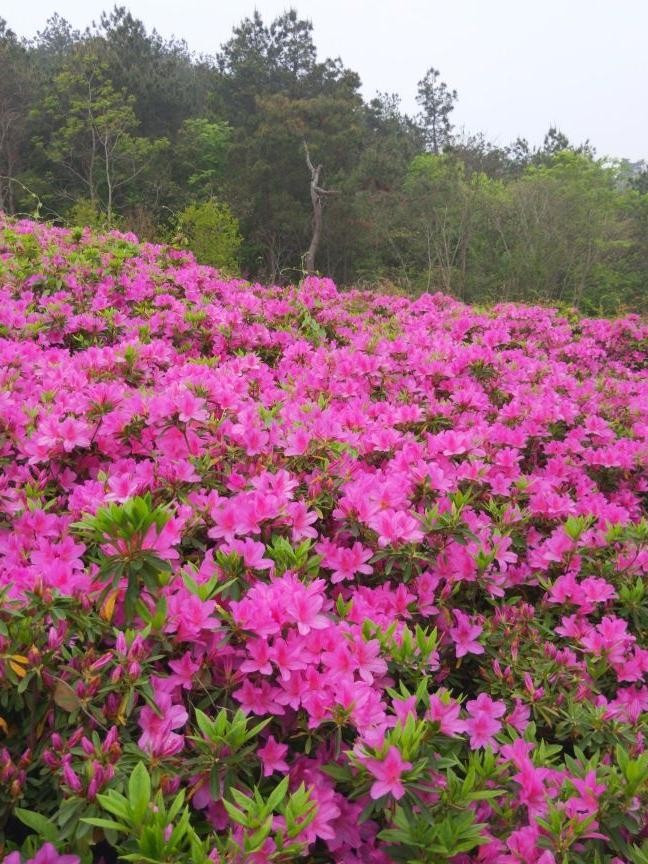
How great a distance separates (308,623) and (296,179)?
2368cm

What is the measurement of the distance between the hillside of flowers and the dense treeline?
16.4 meters

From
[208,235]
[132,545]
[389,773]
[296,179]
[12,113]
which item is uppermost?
Result: [12,113]

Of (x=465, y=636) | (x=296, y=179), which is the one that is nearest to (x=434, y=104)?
(x=296, y=179)

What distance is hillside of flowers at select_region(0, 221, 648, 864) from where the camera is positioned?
107cm

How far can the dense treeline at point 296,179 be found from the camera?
19.2m

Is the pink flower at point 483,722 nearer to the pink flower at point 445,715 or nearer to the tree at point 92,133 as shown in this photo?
the pink flower at point 445,715

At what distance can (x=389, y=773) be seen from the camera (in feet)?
3.48

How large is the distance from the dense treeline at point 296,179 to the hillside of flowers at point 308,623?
16.4 metres

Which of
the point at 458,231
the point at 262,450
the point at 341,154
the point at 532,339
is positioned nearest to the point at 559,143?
the point at 341,154

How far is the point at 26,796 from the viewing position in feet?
3.54

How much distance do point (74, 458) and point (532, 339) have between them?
12.2 ft

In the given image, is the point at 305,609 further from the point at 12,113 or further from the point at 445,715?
the point at 12,113

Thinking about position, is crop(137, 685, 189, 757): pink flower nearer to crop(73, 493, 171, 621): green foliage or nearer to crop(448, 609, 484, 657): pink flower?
crop(73, 493, 171, 621): green foliage

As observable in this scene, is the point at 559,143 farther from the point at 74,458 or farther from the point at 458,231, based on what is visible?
the point at 74,458
